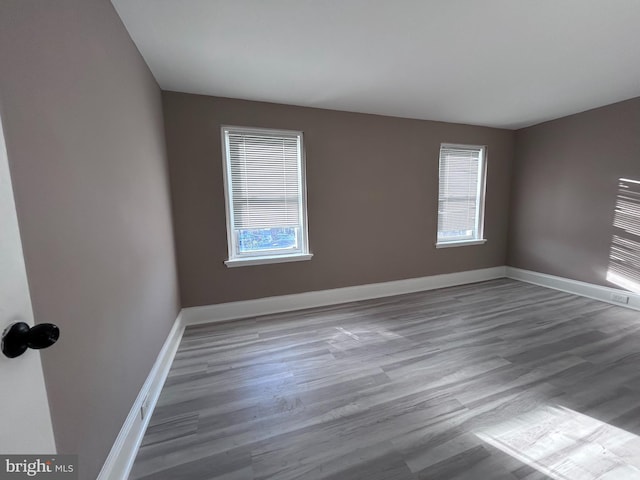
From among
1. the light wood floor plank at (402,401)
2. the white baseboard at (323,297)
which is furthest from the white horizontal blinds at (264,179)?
the light wood floor plank at (402,401)

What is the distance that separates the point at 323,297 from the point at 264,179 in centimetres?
167

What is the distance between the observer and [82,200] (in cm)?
106

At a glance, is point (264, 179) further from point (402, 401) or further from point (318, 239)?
point (402, 401)

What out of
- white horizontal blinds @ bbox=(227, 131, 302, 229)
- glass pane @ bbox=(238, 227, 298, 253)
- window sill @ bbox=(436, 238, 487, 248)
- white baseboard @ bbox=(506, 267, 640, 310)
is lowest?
white baseboard @ bbox=(506, 267, 640, 310)

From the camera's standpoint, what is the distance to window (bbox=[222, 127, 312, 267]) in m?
2.84

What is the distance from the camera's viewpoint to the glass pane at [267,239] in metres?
3.02

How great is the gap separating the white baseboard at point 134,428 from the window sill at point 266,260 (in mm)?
1047

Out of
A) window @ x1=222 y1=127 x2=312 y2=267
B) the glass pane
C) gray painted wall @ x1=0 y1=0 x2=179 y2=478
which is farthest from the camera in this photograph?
the glass pane

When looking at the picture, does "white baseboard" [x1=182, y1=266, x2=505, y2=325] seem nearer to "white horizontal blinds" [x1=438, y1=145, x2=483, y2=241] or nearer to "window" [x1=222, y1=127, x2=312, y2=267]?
"window" [x1=222, y1=127, x2=312, y2=267]

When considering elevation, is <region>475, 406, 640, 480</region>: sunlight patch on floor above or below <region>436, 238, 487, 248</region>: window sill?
below

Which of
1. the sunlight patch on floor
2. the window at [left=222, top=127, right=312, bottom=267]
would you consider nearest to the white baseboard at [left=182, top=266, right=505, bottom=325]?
the window at [left=222, top=127, right=312, bottom=267]

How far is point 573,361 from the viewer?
208cm

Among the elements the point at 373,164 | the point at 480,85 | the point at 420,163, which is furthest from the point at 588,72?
the point at 373,164

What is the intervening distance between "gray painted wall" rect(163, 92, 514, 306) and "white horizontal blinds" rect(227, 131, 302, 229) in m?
0.14
